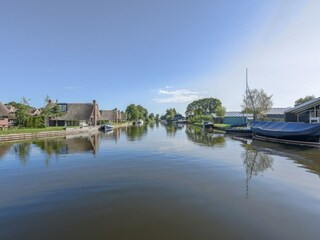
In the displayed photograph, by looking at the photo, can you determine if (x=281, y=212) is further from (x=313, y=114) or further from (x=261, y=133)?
(x=313, y=114)

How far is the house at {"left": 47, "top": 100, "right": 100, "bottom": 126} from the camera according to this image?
61134 mm

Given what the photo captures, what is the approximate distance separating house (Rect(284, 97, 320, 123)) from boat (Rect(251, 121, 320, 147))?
5.43 metres

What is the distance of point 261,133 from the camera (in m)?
30.2

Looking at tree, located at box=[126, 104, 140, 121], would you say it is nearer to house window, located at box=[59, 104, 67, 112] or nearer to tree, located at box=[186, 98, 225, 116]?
tree, located at box=[186, 98, 225, 116]

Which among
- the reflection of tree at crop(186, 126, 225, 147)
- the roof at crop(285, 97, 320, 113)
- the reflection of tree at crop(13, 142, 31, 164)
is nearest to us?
the reflection of tree at crop(13, 142, 31, 164)

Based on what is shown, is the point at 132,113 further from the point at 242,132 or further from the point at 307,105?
the point at 307,105

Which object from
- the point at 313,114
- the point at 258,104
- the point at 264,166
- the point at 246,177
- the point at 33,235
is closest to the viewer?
the point at 33,235

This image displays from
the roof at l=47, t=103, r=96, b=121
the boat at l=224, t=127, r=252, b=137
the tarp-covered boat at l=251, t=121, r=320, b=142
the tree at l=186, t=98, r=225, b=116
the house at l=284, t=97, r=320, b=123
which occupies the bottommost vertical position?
the boat at l=224, t=127, r=252, b=137

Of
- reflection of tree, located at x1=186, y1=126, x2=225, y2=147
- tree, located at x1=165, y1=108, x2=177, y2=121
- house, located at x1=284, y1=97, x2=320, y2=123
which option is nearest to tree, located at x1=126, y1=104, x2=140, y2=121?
tree, located at x1=165, y1=108, x2=177, y2=121

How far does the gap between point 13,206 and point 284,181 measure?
11.8 metres

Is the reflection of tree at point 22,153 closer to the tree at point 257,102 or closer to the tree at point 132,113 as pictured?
the tree at point 257,102

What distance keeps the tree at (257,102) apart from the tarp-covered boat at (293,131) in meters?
27.6

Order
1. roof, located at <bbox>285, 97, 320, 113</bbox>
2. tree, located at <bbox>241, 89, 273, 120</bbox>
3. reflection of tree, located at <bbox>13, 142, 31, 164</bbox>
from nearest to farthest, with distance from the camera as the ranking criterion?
reflection of tree, located at <bbox>13, 142, 31, 164</bbox>
roof, located at <bbox>285, 97, 320, 113</bbox>
tree, located at <bbox>241, 89, 273, 120</bbox>

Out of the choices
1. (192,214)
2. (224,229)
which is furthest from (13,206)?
(224,229)
